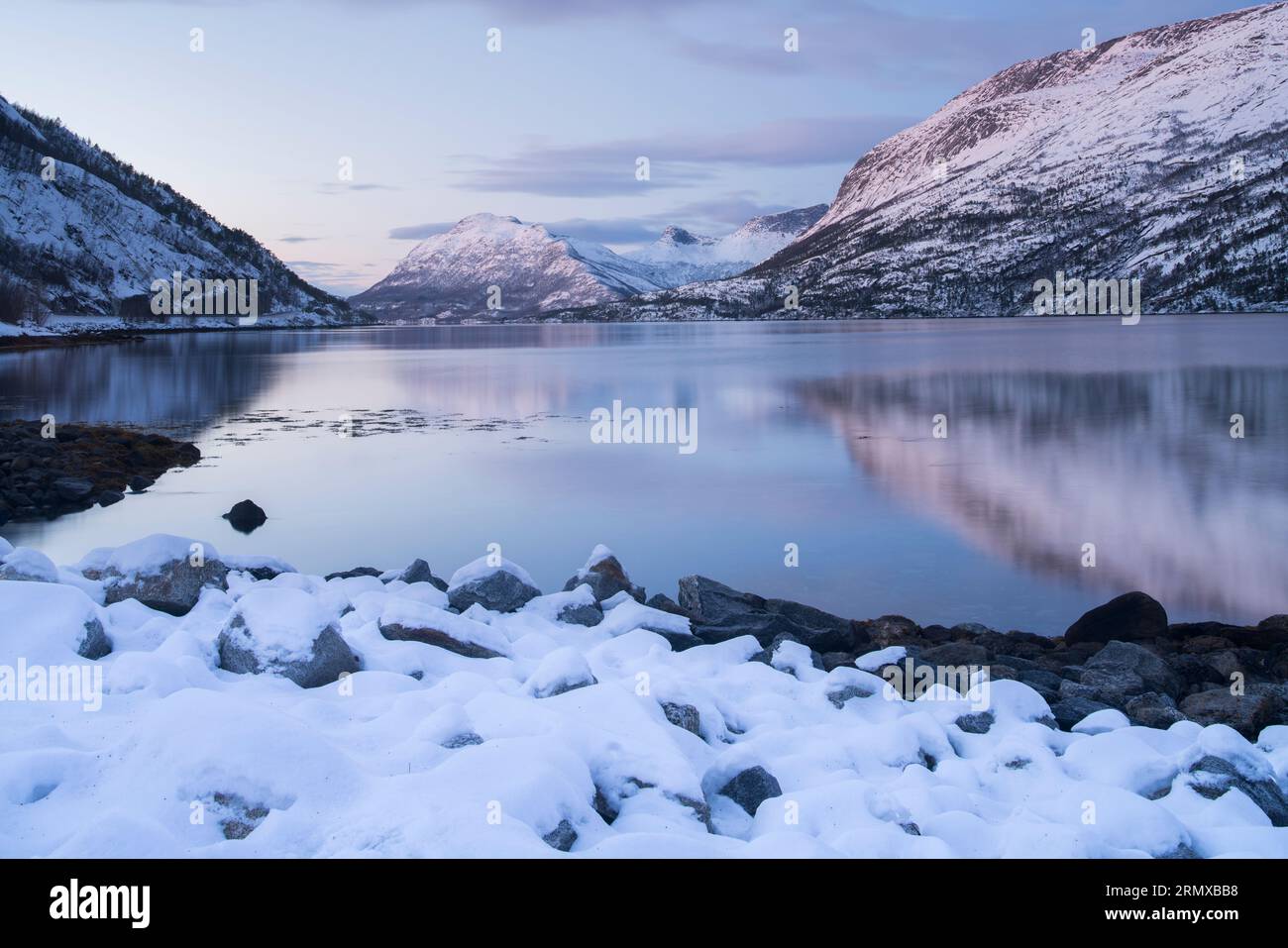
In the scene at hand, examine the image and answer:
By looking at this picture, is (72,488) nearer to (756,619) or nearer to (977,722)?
(756,619)

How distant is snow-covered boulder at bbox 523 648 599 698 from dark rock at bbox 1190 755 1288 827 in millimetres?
4996

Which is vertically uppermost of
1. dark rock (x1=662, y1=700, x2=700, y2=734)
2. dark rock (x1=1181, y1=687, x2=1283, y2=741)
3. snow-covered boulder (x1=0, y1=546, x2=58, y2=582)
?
snow-covered boulder (x1=0, y1=546, x2=58, y2=582)

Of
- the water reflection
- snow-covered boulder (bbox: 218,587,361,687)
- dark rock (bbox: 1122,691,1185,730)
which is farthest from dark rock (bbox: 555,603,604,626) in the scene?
the water reflection

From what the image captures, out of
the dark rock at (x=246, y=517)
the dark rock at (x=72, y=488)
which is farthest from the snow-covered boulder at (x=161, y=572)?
the dark rock at (x=72, y=488)

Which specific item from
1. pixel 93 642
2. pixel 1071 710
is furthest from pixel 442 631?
pixel 1071 710

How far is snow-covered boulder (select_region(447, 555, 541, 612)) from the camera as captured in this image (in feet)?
43.3

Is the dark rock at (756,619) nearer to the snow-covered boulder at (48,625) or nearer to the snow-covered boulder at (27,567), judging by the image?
the snow-covered boulder at (48,625)

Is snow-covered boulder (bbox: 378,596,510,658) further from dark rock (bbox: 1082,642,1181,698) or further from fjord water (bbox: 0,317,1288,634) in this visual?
dark rock (bbox: 1082,642,1181,698)

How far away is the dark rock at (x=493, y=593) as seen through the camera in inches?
519

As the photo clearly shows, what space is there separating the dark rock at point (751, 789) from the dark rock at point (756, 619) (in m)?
4.48

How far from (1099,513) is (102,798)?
19513mm

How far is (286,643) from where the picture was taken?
9680mm
